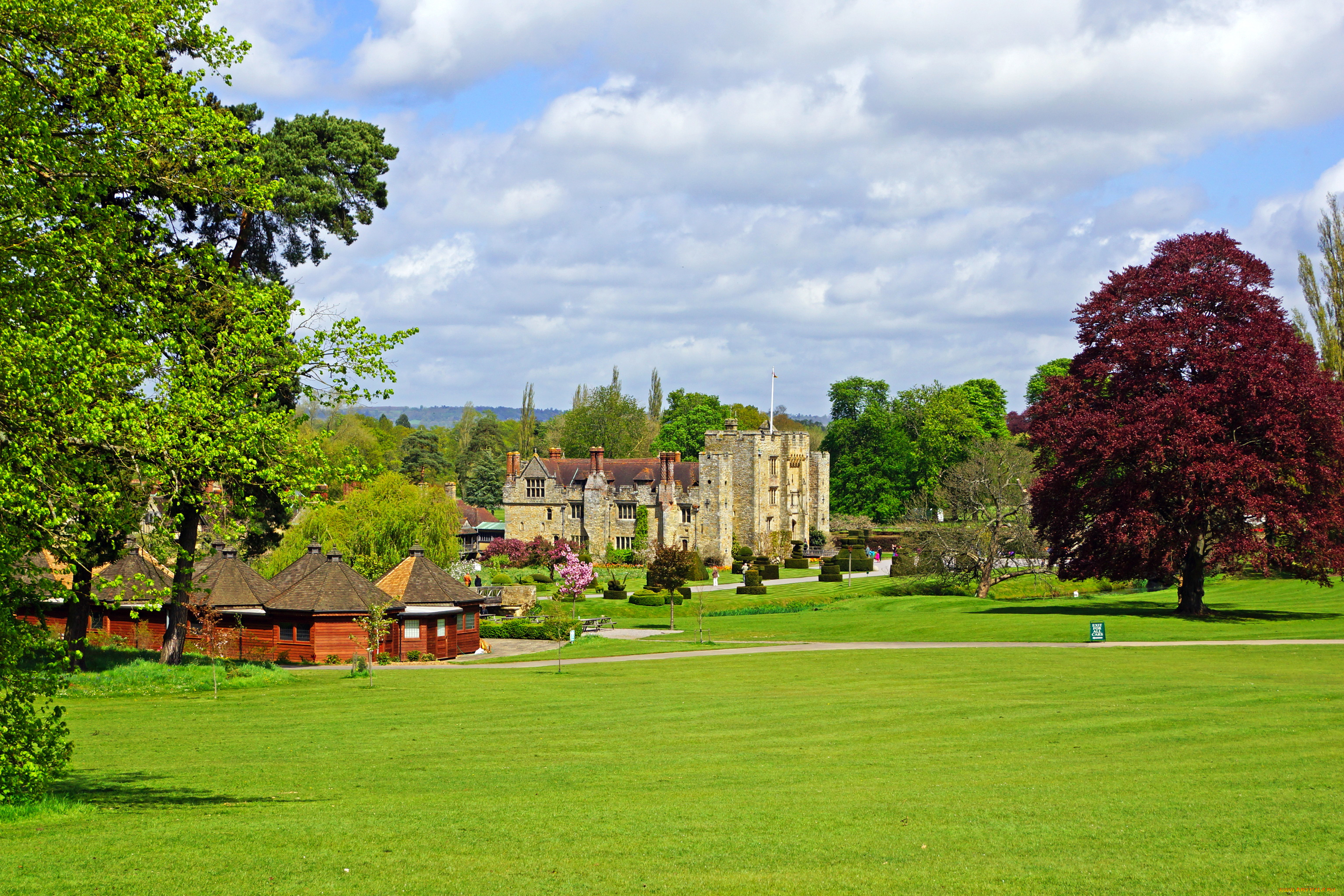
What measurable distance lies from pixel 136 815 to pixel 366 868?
3877 mm

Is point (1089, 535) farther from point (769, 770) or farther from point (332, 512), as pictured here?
point (332, 512)

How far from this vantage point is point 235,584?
146 feet

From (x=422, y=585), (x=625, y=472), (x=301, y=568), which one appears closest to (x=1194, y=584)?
(x=422, y=585)

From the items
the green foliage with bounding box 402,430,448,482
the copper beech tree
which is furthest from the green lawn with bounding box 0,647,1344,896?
the green foliage with bounding box 402,430,448,482

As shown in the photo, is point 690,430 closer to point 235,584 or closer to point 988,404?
point 988,404

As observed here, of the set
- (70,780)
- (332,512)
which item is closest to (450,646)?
(332,512)

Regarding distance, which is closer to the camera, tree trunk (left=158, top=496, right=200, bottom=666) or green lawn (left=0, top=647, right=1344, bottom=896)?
green lawn (left=0, top=647, right=1344, bottom=896)

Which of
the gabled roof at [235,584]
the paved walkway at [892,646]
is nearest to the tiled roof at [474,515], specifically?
the gabled roof at [235,584]

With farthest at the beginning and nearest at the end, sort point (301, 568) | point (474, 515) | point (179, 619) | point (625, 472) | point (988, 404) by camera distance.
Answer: point (988, 404)
point (474, 515)
point (625, 472)
point (301, 568)
point (179, 619)

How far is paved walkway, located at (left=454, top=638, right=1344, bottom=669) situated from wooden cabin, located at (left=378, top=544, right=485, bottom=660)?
663 centimetres

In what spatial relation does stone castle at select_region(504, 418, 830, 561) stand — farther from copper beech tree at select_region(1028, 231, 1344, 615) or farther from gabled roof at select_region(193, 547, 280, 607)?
copper beech tree at select_region(1028, 231, 1344, 615)

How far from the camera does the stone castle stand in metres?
86.4

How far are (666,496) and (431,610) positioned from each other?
43.0 m

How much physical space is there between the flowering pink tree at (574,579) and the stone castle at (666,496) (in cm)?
2185
